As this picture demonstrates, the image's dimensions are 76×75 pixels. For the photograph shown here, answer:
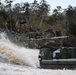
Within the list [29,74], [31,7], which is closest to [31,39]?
[29,74]

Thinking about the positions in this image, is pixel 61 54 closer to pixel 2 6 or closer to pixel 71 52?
pixel 71 52

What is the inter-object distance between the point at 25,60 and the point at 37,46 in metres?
7.47

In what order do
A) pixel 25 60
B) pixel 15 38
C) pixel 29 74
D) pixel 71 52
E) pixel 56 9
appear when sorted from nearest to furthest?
pixel 29 74 → pixel 71 52 → pixel 25 60 → pixel 15 38 → pixel 56 9

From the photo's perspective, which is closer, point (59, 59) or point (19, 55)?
point (59, 59)

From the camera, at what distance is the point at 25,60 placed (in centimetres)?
1661

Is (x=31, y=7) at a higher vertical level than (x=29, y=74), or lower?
higher

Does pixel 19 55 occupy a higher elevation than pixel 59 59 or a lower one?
lower

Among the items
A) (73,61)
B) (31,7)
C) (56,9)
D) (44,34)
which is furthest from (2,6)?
(73,61)

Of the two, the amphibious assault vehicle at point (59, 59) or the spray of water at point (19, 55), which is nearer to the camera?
the amphibious assault vehicle at point (59, 59)

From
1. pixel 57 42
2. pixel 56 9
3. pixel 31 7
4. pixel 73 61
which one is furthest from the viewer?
pixel 56 9

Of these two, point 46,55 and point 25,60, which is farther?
point 25,60

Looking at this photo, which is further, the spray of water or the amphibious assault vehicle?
the spray of water

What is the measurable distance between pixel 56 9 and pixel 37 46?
→ 57.4m

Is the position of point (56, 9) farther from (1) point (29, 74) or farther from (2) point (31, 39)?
(1) point (29, 74)
